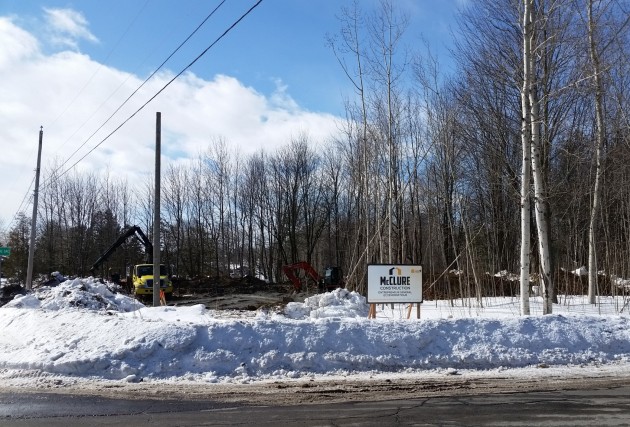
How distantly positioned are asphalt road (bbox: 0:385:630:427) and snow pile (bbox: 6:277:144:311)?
383 inches

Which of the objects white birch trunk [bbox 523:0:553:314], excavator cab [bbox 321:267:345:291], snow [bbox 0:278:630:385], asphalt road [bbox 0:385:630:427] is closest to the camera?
asphalt road [bbox 0:385:630:427]

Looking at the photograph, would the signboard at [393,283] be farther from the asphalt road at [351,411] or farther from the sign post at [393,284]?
the asphalt road at [351,411]

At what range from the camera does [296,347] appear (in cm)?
1059

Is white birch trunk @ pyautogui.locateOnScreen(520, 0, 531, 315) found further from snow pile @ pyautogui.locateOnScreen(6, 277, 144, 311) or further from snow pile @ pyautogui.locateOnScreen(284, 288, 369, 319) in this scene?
snow pile @ pyautogui.locateOnScreen(6, 277, 144, 311)

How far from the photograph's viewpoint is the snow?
32.9ft

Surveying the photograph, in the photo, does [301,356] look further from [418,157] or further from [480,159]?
[418,157]

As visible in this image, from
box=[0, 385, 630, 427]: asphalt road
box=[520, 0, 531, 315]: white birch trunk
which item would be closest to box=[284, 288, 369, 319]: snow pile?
box=[520, 0, 531, 315]: white birch trunk

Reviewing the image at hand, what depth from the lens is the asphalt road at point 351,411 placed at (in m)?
6.50

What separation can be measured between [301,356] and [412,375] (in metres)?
2.14

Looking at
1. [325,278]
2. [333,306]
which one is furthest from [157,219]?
[325,278]

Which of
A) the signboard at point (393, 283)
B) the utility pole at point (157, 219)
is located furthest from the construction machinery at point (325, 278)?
the signboard at point (393, 283)

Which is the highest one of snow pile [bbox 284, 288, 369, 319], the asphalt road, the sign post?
the sign post

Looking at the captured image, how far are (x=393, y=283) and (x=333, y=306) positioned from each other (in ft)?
13.1

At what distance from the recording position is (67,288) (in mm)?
20531
